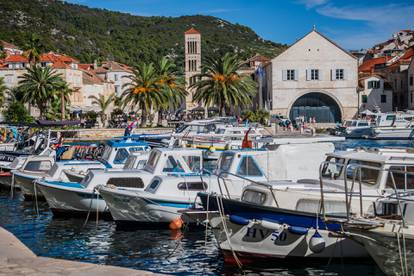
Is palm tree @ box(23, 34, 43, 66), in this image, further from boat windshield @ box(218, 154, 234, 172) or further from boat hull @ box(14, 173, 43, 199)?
boat windshield @ box(218, 154, 234, 172)

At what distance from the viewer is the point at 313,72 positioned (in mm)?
91375

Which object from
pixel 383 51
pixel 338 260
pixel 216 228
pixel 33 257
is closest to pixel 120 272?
pixel 33 257

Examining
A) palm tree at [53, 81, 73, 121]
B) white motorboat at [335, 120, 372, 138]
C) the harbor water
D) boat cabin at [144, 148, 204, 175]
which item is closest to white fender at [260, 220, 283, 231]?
the harbor water

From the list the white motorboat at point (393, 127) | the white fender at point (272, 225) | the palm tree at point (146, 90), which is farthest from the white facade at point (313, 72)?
the white fender at point (272, 225)

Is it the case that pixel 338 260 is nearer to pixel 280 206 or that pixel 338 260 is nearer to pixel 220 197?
pixel 280 206

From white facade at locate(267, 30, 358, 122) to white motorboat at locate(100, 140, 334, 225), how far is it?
6720 centimetres

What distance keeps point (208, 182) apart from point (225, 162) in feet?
3.17

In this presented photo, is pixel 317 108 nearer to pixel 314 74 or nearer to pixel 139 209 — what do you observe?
pixel 314 74

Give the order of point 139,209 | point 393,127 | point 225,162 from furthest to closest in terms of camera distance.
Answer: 1. point 393,127
2. point 225,162
3. point 139,209

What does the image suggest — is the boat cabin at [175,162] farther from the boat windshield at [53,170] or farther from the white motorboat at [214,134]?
the white motorboat at [214,134]

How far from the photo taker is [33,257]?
16312 millimetres

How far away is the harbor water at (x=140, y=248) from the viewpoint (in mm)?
18172

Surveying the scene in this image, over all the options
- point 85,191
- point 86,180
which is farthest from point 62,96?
point 85,191

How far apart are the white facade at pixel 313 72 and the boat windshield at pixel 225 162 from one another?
6765 centimetres
